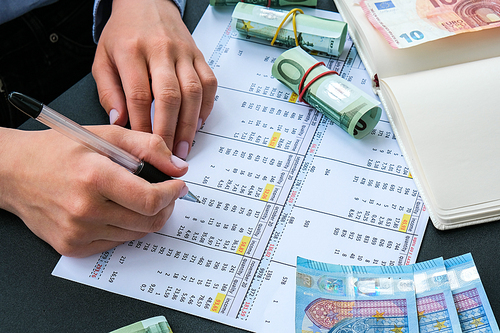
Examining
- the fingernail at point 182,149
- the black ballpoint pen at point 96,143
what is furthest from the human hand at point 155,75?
the black ballpoint pen at point 96,143

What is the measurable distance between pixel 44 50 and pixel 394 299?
3.08ft

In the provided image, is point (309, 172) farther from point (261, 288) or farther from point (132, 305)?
point (132, 305)

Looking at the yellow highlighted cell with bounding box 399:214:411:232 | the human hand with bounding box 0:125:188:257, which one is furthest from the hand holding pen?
the yellow highlighted cell with bounding box 399:214:411:232

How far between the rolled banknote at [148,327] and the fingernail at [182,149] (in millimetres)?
287

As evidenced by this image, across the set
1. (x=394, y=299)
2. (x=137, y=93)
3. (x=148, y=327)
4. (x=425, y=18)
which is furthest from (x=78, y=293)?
(x=425, y=18)

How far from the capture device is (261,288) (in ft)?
2.02

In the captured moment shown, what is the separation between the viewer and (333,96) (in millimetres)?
753

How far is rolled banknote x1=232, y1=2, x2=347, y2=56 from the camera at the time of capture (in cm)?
83

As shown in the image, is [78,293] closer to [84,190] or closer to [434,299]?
[84,190]

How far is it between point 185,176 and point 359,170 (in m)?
0.30

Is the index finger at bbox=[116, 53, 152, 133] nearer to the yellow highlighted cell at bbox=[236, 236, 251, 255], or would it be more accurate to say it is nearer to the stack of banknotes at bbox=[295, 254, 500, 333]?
the yellow highlighted cell at bbox=[236, 236, 251, 255]

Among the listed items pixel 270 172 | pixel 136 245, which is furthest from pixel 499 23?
pixel 136 245

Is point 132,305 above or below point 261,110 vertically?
below

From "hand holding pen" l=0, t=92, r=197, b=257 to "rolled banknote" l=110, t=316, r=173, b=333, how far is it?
0.44ft
